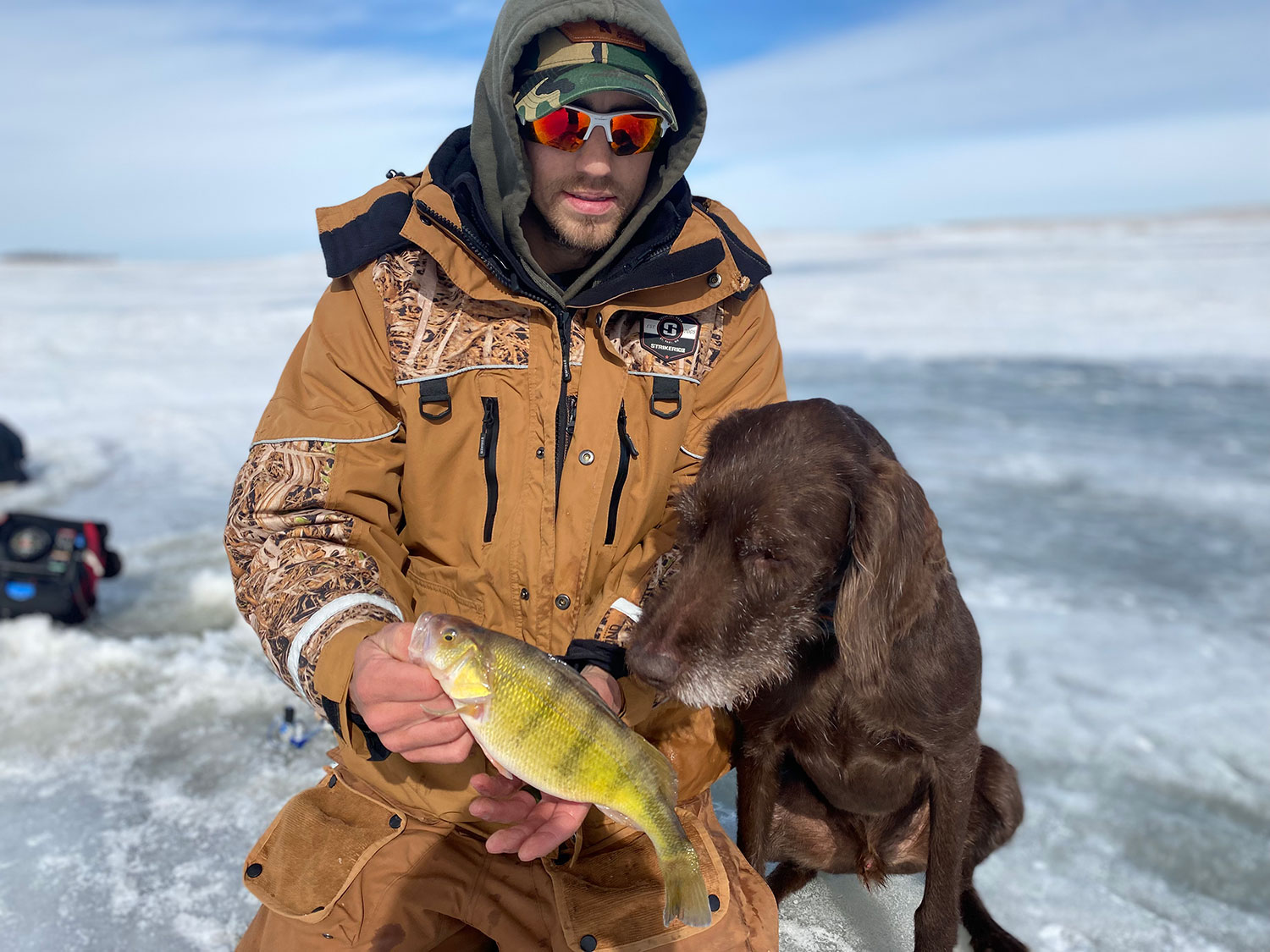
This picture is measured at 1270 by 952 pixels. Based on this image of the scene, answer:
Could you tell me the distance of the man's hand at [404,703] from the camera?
2033 millimetres

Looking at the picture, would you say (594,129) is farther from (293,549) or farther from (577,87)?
(293,549)

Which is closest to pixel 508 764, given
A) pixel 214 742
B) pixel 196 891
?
pixel 196 891

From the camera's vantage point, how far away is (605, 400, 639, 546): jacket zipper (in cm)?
287

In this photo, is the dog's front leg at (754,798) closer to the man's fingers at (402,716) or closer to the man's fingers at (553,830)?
the man's fingers at (553,830)

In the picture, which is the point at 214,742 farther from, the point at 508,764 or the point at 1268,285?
the point at 1268,285

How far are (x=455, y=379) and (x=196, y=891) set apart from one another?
1.88 metres

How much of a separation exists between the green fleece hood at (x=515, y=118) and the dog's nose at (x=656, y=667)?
3.67 feet

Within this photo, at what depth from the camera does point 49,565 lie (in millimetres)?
4867

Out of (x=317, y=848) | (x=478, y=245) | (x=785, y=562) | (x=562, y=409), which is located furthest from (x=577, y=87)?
(x=317, y=848)

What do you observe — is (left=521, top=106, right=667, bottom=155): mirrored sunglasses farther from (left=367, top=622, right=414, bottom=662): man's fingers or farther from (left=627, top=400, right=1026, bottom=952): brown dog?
(left=367, top=622, right=414, bottom=662): man's fingers

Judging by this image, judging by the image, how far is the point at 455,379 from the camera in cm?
277

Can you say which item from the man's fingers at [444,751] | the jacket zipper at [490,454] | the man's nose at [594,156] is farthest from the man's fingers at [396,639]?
the man's nose at [594,156]

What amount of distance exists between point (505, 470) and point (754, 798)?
4.05ft

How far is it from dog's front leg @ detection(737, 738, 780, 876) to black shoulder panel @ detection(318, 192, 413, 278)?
179 cm
